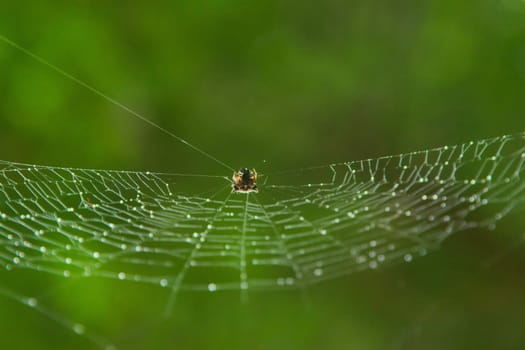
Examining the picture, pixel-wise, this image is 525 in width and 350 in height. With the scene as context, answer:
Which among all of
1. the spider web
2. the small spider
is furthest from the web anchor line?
the small spider

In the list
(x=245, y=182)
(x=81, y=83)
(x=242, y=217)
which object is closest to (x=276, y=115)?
(x=245, y=182)

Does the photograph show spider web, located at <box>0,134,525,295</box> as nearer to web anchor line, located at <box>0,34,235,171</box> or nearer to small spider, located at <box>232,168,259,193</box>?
small spider, located at <box>232,168,259,193</box>

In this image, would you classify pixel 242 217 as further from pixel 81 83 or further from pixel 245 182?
pixel 81 83

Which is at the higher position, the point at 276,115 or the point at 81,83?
the point at 276,115

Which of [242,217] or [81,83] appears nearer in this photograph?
[242,217]

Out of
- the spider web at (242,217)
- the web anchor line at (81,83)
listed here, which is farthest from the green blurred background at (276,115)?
the spider web at (242,217)

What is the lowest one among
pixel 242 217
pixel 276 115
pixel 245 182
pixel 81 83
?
pixel 242 217
